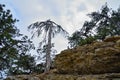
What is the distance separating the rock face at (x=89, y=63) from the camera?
1280 centimetres

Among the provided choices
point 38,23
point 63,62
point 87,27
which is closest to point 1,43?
point 38,23

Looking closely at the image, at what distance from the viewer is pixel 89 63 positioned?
13.3 metres

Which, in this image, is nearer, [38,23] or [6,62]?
[38,23]

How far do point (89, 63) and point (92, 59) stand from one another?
0.23m

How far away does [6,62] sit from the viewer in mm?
30734

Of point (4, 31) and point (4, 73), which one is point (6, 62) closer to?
point (4, 73)

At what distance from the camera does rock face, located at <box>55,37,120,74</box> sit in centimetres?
1285

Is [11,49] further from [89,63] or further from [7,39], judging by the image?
[89,63]

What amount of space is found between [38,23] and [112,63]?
558 inches

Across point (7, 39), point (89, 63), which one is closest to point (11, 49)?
point (7, 39)

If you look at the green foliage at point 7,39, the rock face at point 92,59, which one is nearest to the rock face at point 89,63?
the rock face at point 92,59

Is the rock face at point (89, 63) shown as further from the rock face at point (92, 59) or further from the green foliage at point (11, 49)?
the green foliage at point (11, 49)

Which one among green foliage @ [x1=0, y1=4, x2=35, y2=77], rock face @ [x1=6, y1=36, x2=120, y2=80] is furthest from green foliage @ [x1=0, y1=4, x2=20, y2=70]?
rock face @ [x1=6, y1=36, x2=120, y2=80]

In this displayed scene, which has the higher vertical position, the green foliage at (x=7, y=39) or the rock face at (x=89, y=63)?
the green foliage at (x=7, y=39)
